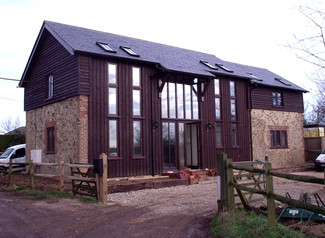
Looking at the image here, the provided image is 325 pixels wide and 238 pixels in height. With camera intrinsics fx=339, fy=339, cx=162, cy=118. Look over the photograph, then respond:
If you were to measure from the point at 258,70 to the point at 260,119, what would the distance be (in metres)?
6.35

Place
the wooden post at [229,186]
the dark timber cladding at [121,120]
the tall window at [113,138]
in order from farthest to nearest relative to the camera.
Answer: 1. the tall window at [113,138]
2. the dark timber cladding at [121,120]
3. the wooden post at [229,186]

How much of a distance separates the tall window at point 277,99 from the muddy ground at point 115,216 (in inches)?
493

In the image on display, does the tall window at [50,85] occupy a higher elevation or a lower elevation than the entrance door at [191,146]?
higher

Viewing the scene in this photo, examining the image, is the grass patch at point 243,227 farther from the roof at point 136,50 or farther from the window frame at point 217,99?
the window frame at point 217,99

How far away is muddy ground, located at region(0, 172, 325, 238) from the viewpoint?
6.53 meters

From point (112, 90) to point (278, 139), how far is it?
12.8 metres

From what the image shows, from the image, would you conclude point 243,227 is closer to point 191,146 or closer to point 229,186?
point 229,186

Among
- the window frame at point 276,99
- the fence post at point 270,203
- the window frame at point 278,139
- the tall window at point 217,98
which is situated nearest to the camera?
the fence post at point 270,203

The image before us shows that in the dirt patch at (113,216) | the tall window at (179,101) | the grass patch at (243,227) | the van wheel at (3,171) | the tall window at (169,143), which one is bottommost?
the dirt patch at (113,216)

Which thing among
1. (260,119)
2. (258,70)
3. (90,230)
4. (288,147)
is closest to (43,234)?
(90,230)

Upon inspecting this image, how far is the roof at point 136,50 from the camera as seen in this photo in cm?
1502

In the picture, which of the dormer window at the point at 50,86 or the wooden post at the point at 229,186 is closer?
the wooden post at the point at 229,186

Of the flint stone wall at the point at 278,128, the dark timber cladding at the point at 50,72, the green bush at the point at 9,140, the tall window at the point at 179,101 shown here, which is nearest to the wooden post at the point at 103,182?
the dark timber cladding at the point at 50,72

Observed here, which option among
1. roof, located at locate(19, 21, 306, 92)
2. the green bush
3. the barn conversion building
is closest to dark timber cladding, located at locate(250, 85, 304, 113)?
the barn conversion building
